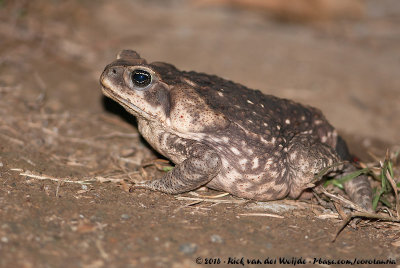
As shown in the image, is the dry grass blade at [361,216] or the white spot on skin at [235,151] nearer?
the dry grass blade at [361,216]

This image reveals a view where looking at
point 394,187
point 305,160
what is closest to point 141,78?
point 305,160

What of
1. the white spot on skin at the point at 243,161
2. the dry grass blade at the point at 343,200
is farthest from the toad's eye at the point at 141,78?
the dry grass blade at the point at 343,200

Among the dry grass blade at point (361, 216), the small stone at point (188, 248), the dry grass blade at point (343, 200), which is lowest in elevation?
the small stone at point (188, 248)

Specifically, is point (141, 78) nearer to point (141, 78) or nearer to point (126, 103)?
point (141, 78)

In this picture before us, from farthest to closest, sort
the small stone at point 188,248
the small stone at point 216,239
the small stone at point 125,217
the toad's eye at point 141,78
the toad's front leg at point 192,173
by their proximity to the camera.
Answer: the toad's eye at point 141,78
the toad's front leg at point 192,173
the small stone at point 125,217
the small stone at point 216,239
the small stone at point 188,248

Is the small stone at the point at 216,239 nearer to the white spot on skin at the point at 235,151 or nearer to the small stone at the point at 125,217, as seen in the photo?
the small stone at the point at 125,217

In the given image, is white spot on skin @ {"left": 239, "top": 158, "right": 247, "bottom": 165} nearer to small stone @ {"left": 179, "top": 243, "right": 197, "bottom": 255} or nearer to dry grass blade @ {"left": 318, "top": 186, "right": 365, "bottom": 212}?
dry grass blade @ {"left": 318, "top": 186, "right": 365, "bottom": 212}
